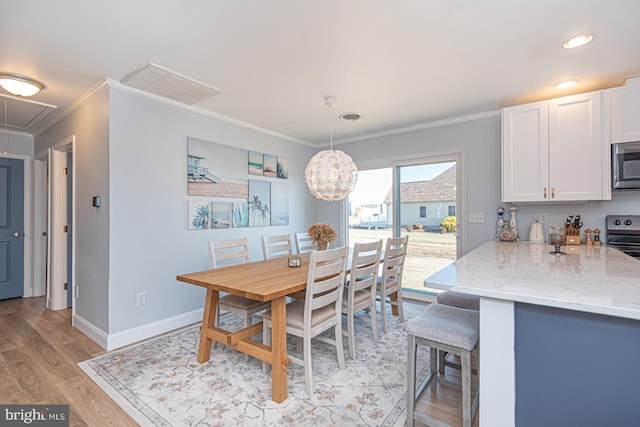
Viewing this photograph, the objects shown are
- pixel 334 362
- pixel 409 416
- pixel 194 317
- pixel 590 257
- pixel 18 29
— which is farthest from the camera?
pixel 194 317

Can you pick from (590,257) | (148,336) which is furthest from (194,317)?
(590,257)

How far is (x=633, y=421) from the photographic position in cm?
105

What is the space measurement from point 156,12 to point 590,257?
3156 millimetres

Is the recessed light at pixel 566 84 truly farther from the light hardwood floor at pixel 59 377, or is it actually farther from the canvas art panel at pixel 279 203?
the canvas art panel at pixel 279 203

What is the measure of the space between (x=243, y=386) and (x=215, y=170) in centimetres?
234

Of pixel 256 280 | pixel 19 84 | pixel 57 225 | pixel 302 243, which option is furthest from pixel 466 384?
pixel 57 225

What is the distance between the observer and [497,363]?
49.3 inches

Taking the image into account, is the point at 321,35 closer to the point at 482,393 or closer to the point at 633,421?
the point at 482,393

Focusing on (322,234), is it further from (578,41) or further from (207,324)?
(578,41)

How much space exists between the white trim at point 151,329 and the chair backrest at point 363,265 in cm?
187

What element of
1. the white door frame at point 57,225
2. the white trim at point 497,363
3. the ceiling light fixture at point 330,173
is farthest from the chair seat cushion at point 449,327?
the white door frame at point 57,225

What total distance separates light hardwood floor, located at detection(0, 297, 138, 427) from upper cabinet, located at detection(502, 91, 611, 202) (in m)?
3.69

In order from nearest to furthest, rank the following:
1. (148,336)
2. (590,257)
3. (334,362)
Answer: (590,257)
(334,362)
(148,336)

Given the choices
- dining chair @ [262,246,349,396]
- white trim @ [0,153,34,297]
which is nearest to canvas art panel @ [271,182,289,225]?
dining chair @ [262,246,349,396]
